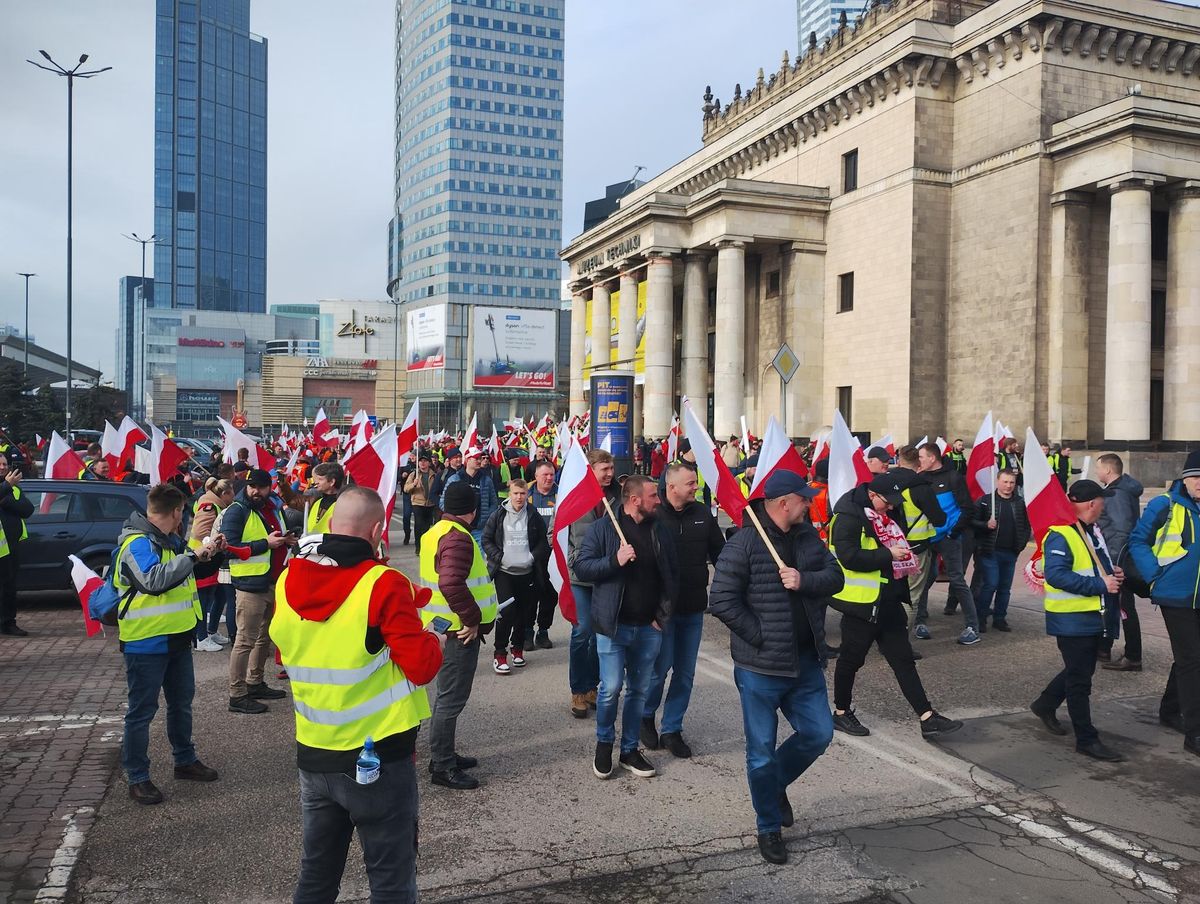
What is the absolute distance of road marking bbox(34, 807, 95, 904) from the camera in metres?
4.24

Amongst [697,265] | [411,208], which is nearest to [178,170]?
[411,208]

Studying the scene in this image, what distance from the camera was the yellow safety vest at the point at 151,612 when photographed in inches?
211

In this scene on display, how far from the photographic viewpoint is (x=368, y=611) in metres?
3.24

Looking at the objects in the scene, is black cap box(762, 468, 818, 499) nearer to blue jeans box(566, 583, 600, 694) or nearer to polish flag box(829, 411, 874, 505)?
polish flag box(829, 411, 874, 505)

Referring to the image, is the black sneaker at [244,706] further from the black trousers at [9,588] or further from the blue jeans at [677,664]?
the black trousers at [9,588]

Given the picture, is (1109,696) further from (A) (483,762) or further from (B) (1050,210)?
(B) (1050,210)

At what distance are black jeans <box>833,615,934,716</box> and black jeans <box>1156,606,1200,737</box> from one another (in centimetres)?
165

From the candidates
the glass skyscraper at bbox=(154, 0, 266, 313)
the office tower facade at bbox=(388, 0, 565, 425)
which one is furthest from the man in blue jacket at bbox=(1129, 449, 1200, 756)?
the glass skyscraper at bbox=(154, 0, 266, 313)

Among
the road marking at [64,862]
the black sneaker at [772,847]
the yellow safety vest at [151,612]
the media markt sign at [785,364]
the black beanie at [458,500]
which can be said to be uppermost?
the media markt sign at [785,364]

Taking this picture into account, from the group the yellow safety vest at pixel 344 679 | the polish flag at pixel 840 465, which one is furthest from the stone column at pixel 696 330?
the yellow safety vest at pixel 344 679

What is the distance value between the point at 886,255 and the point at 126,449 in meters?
28.9

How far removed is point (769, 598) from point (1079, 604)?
8.94 ft

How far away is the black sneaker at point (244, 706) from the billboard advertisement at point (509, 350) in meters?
83.5

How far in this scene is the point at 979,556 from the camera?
33.6ft
